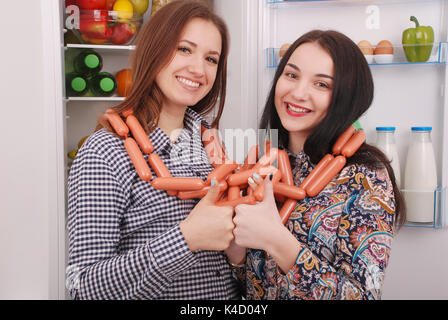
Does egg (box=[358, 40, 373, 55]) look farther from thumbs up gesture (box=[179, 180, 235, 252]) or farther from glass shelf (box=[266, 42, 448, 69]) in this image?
thumbs up gesture (box=[179, 180, 235, 252])

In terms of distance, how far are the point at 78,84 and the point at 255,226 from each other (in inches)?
38.5

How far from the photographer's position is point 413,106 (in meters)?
1.45

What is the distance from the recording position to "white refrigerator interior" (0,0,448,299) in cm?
144

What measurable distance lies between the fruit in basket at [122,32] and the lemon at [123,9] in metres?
0.02

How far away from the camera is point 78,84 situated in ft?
4.98

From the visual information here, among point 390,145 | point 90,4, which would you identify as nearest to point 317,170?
point 390,145

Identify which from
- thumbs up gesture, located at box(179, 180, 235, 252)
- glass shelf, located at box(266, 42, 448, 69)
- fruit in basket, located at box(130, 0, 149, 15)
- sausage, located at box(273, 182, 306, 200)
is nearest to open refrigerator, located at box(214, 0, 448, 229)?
glass shelf, located at box(266, 42, 448, 69)

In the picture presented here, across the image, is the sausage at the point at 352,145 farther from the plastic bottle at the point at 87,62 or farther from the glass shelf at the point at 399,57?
the plastic bottle at the point at 87,62

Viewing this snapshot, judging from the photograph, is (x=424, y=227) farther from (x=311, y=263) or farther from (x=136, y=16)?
(x=136, y=16)

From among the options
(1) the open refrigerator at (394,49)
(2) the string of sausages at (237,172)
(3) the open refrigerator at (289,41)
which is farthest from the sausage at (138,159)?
(1) the open refrigerator at (394,49)

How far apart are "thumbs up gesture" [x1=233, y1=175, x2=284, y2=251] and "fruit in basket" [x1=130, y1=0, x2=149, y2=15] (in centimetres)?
97

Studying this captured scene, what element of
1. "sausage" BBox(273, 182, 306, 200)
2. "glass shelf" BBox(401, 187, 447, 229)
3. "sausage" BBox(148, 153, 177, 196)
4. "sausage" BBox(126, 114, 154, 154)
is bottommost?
"glass shelf" BBox(401, 187, 447, 229)

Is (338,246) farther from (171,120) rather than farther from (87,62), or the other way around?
(87,62)

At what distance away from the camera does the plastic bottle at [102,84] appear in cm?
153
